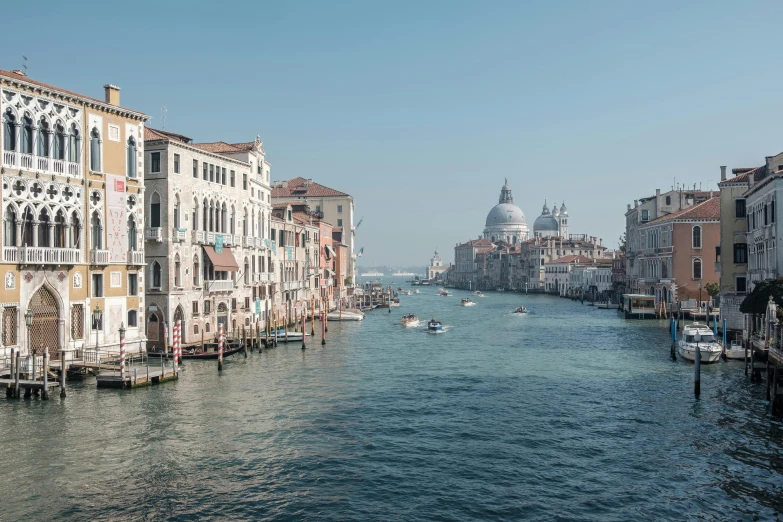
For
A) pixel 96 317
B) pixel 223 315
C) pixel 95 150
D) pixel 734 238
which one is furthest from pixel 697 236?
pixel 96 317

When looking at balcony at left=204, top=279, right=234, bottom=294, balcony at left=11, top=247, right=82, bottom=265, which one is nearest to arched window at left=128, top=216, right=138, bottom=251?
balcony at left=11, top=247, right=82, bottom=265

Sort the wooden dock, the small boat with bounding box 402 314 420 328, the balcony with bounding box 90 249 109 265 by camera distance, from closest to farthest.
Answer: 1. the wooden dock
2. the balcony with bounding box 90 249 109 265
3. the small boat with bounding box 402 314 420 328

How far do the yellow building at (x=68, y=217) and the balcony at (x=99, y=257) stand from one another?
0.14 feet

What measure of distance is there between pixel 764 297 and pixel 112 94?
29.4 meters

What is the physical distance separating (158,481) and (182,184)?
23143 mm

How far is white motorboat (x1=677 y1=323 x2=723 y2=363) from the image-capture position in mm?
31203

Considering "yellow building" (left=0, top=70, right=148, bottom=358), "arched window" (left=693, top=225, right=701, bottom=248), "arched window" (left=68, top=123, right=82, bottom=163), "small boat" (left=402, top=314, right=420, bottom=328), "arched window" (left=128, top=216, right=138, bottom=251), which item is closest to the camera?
"yellow building" (left=0, top=70, right=148, bottom=358)

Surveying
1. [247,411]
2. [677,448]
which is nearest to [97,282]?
[247,411]

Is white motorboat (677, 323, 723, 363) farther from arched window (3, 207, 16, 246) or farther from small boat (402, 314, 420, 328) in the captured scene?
arched window (3, 207, 16, 246)

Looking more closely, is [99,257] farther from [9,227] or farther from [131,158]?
[131,158]

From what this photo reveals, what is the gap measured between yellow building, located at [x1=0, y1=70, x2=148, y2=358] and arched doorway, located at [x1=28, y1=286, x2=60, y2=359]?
0.13ft

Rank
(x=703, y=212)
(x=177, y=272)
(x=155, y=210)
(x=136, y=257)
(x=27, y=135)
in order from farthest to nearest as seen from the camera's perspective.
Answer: (x=703, y=212), (x=177, y=272), (x=155, y=210), (x=136, y=257), (x=27, y=135)

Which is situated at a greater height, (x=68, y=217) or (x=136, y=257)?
(x=68, y=217)

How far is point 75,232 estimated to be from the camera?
27766 millimetres
